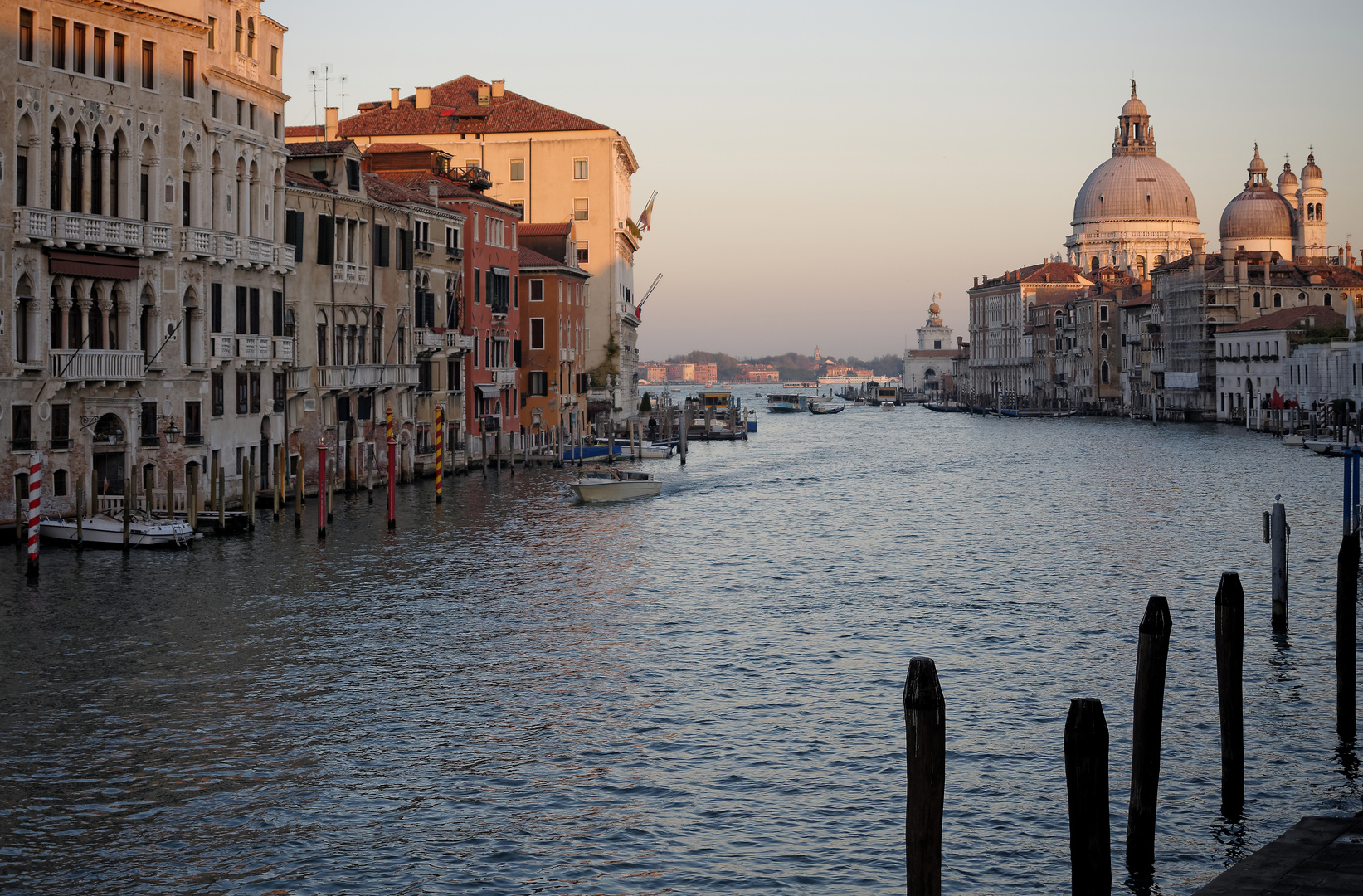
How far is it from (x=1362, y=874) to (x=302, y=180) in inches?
1370

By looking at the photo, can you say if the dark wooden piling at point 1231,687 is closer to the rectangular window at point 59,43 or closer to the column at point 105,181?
the column at point 105,181

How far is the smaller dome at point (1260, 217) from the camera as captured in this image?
135500mm

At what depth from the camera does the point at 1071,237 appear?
174750mm

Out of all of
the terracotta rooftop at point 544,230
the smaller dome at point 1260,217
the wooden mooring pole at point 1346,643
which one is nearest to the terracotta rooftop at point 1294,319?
the smaller dome at point 1260,217

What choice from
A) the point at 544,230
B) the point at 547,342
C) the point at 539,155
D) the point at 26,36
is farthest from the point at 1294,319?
the point at 26,36

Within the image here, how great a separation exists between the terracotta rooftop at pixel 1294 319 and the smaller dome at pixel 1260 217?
37.9 meters

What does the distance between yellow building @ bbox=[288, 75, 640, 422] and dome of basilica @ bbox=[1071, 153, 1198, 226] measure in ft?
331

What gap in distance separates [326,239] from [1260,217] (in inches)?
4507

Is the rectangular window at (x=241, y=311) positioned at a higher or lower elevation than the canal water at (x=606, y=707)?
higher

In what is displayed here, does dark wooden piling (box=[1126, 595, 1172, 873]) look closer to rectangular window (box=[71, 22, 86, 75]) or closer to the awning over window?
the awning over window

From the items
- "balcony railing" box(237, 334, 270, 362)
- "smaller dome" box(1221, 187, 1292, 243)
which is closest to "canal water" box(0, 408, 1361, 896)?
"balcony railing" box(237, 334, 270, 362)

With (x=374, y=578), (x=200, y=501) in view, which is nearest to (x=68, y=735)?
(x=374, y=578)

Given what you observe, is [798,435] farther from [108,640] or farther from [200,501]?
[108,640]

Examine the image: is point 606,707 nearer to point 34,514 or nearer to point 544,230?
point 34,514
